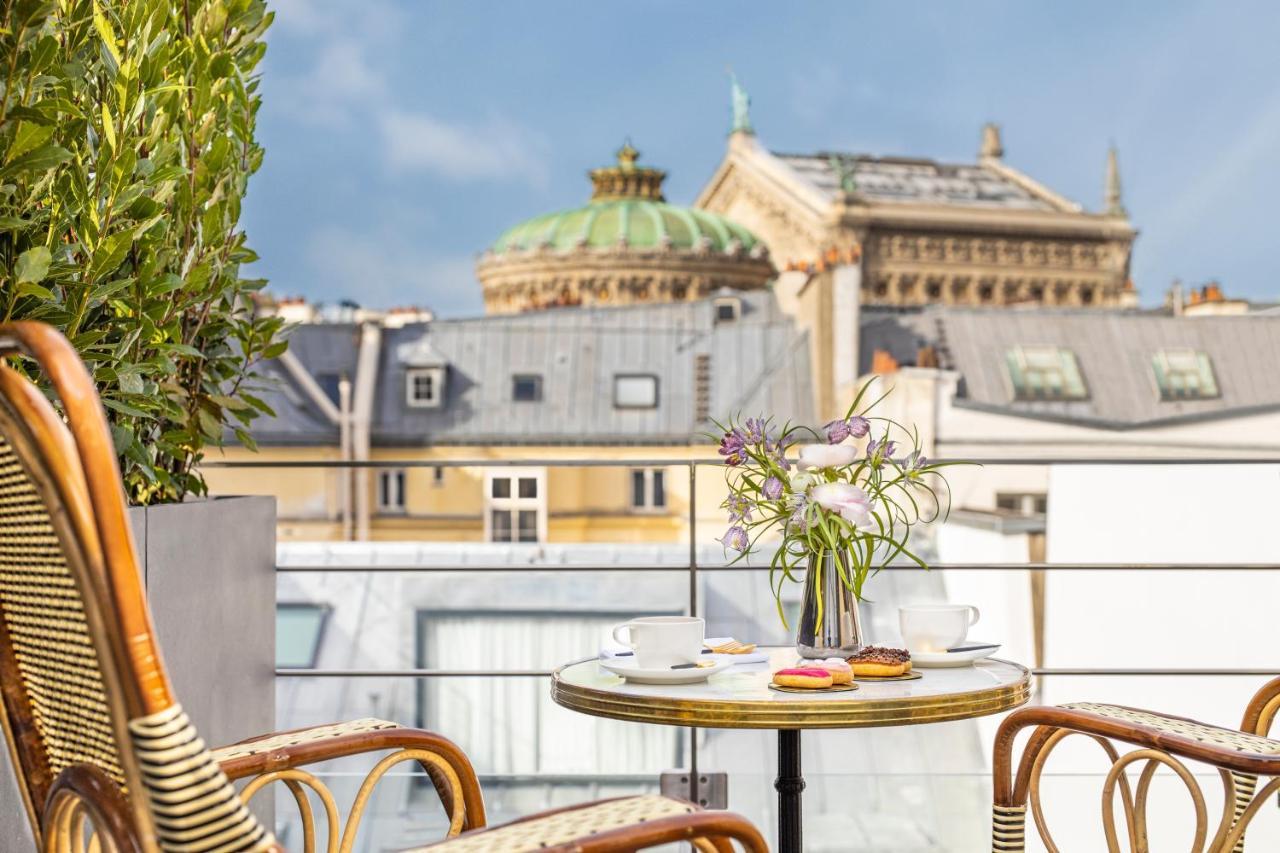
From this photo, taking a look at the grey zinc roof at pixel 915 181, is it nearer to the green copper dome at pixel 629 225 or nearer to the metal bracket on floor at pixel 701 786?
the green copper dome at pixel 629 225

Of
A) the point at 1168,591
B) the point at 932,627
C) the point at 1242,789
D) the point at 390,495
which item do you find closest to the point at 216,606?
the point at 932,627

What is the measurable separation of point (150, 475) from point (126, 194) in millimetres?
376

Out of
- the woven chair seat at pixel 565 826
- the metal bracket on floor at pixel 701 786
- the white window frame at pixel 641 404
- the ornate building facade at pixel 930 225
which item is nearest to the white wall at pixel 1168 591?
the white window frame at pixel 641 404

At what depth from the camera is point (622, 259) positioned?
3400cm

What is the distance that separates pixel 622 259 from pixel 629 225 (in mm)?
1565

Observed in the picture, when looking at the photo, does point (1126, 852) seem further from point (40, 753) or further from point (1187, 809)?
point (1187, 809)

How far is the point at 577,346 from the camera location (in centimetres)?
2684

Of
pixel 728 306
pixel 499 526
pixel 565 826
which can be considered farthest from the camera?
pixel 728 306

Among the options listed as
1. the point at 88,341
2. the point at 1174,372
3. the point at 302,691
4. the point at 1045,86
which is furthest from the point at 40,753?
the point at 1045,86

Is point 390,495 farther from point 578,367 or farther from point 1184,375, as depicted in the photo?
point 1184,375

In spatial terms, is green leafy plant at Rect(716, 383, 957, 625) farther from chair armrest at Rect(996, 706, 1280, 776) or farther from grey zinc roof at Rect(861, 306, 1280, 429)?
grey zinc roof at Rect(861, 306, 1280, 429)

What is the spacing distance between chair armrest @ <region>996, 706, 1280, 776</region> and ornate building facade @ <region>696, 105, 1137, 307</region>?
103ft

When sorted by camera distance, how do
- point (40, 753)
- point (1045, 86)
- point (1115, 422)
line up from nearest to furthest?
point (40, 753) < point (1115, 422) < point (1045, 86)

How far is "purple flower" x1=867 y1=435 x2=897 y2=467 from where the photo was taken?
178 centimetres
